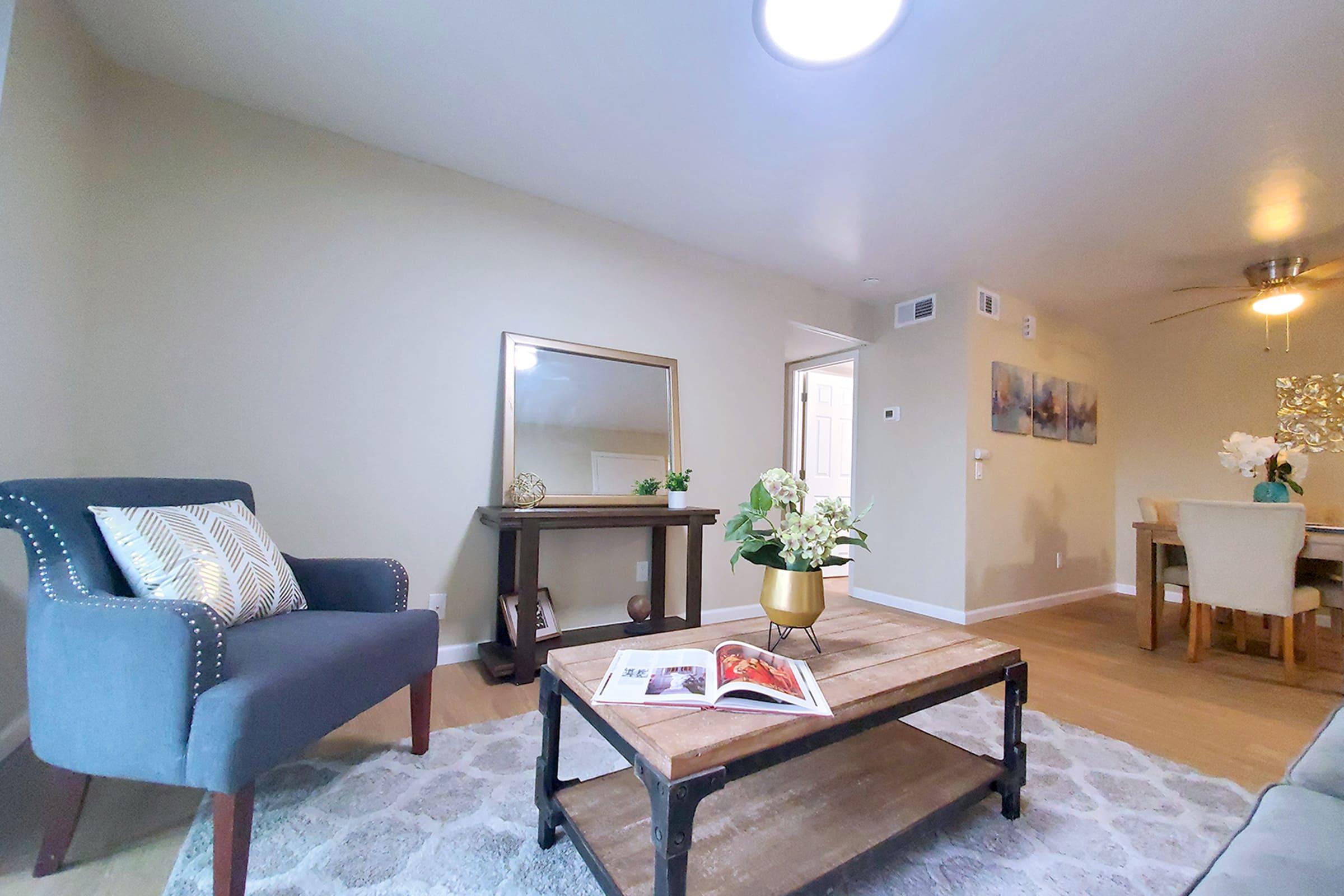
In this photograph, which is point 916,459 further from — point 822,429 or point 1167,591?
point 1167,591

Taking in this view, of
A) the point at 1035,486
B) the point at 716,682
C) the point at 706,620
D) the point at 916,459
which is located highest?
the point at 916,459

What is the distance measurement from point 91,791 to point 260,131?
2.38 m

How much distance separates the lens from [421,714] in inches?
65.9

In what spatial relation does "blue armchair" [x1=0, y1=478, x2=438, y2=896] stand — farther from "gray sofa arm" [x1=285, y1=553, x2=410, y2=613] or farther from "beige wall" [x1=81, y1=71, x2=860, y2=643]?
"beige wall" [x1=81, y1=71, x2=860, y2=643]

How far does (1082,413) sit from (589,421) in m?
4.25

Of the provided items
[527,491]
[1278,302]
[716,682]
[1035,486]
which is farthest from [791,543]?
[1278,302]

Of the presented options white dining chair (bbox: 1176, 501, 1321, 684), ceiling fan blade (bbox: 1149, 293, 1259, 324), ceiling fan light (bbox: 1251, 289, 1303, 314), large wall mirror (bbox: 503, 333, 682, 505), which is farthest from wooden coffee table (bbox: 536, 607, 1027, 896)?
ceiling fan blade (bbox: 1149, 293, 1259, 324)

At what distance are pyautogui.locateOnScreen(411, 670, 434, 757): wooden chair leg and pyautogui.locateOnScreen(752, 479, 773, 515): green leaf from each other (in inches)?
45.7

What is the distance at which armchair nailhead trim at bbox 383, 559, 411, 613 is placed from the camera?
5.63 ft

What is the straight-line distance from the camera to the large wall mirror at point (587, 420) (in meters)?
2.73

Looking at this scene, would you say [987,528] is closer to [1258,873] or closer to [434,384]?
[1258,873]

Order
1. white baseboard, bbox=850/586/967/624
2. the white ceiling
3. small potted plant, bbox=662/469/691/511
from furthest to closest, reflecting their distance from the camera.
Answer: white baseboard, bbox=850/586/967/624 → small potted plant, bbox=662/469/691/511 → the white ceiling

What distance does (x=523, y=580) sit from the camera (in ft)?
7.56

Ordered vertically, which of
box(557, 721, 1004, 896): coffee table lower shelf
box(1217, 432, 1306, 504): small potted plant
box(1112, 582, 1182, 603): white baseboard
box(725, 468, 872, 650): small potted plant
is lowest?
box(1112, 582, 1182, 603): white baseboard
